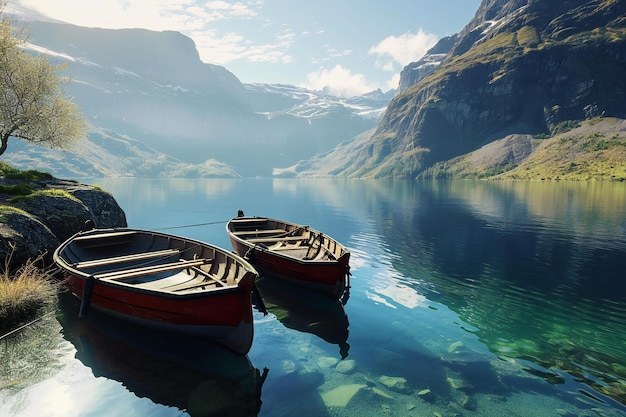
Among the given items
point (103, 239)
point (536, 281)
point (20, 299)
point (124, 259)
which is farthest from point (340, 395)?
Result: point (536, 281)

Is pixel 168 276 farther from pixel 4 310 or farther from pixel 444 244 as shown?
pixel 444 244

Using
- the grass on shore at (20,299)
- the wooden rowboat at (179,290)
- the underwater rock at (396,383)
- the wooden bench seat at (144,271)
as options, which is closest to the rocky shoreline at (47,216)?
the grass on shore at (20,299)

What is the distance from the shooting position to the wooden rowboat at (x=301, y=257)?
19.1m

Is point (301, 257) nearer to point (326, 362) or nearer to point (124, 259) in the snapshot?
point (326, 362)

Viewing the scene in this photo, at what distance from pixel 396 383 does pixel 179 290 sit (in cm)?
888

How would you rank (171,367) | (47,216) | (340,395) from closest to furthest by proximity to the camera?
1. (340,395)
2. (171,367)
3. (47,216)

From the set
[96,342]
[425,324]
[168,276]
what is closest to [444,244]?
[425,324]

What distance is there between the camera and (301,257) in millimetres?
22859

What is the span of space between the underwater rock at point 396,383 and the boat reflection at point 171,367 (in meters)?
4.20

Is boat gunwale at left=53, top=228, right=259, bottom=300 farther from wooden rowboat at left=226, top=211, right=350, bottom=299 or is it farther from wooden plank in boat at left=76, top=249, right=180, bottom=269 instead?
wooden rowboat at left=226, top=211, right=350, bottom=299

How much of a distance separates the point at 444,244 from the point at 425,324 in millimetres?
22146

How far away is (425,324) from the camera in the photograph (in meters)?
17.2

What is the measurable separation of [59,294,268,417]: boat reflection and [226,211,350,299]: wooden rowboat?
6762mm

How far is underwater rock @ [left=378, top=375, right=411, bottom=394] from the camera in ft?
38.2
